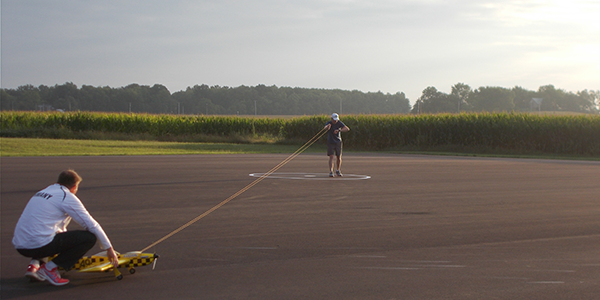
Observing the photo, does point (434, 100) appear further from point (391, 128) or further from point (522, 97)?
point (391, 128)

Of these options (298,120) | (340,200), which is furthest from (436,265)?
(298,120)

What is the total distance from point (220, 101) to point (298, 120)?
48.9 meters

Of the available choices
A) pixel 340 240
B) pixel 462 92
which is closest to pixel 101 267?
pixel 340 240

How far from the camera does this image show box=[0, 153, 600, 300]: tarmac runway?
17.6 ft

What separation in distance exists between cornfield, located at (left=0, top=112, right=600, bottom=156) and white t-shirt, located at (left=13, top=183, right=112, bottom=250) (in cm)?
3674

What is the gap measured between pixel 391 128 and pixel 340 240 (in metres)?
38.1

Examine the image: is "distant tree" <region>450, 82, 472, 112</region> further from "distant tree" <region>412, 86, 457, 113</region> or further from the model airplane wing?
the model airplane wing

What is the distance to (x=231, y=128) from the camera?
176ft

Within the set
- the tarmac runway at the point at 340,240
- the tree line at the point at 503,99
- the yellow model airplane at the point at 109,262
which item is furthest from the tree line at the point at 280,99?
the yellow model airplane at the point at 109,262

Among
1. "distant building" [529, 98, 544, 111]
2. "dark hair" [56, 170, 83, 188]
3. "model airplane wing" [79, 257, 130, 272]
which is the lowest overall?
"model airplane wing" [79, 257, 130, 272]

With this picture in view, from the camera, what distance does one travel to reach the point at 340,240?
759 centimetres

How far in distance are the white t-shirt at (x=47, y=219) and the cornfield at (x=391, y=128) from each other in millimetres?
36745

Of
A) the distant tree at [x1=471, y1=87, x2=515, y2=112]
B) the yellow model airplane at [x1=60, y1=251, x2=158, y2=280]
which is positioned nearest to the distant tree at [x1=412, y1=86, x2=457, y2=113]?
the distant tree at [x1=471, y1=87, x2=515, y2=112]

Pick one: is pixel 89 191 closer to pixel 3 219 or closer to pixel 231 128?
pixel 3 219
